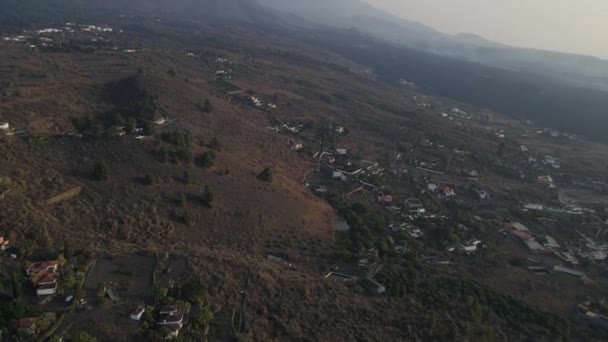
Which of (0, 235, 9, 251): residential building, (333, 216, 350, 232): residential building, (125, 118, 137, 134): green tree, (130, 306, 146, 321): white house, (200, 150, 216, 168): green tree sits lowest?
(333, 216, 350, 232): residential building

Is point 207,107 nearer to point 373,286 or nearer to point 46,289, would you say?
point 373,286

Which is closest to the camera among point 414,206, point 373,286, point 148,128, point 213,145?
point 373,286

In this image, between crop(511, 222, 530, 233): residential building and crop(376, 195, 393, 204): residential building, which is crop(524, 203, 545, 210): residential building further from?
crop(376, 195, 393, 204): residential building

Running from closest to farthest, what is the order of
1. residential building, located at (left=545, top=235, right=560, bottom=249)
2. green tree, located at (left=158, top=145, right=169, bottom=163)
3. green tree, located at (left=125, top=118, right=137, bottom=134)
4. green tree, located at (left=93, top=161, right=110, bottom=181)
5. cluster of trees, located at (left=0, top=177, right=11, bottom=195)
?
cluster of trees, located at (left=0, top=177, right=11, bottom=195)
green tree, located at (left=93, top=161, right=110, bottom=181)
green tree, located at (left=158, top=145, right=169, bottom=163)
green tree, located at (left=125, top=118, right=137, bottom=134)
residential building, located at (left=545, top=235, right=560, bottom=249)

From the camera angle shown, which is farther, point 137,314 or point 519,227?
point 519,227

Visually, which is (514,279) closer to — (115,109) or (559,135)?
(115,109)

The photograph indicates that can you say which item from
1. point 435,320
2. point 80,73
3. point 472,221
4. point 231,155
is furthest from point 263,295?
point 80,73

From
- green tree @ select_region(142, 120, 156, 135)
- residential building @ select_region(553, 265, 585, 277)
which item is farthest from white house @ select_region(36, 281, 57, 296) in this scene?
residential building @ select_region(553, 265, 585, 277)

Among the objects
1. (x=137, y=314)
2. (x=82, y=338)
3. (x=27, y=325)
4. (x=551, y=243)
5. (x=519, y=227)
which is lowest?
(x=519, y=227)

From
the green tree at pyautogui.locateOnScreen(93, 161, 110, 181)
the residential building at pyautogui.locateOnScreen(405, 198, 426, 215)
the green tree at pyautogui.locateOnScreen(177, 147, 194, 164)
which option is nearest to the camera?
the green tree at pyautogui.locateOnScreen(93, 161, 110, 181)

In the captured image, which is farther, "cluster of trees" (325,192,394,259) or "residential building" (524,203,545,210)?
"residential building" (524,203,545,210)

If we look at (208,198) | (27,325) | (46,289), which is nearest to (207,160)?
(208,198)
